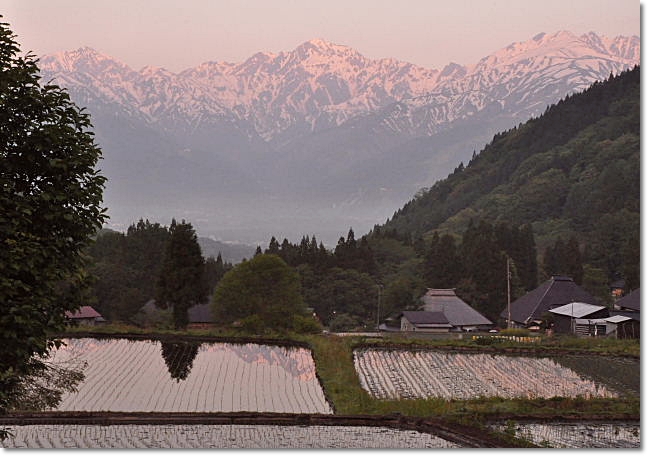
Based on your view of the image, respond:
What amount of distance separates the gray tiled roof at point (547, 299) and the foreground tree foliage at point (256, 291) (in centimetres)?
1990

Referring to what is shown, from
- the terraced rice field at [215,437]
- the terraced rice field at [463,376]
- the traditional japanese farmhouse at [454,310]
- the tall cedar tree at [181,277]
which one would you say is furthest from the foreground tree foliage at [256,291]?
the terraced rice field at [215,437]

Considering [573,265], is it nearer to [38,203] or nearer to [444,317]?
[444,317]

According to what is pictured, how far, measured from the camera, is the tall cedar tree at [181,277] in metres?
44.6

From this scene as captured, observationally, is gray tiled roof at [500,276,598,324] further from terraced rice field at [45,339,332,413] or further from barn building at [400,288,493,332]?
terraced rice field at [45,339,332,413]

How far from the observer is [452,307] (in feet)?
Answer: 195

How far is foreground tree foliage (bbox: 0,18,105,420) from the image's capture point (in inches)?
503

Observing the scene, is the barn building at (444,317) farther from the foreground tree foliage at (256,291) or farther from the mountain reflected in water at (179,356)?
the mountain reflected in water at (179,356)

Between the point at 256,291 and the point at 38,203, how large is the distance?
32028mm

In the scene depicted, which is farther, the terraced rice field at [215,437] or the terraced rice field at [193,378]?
the terraced rice field at [193,378]

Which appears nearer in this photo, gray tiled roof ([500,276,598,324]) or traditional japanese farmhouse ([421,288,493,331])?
gray tiled roof ([500,276,598,324])

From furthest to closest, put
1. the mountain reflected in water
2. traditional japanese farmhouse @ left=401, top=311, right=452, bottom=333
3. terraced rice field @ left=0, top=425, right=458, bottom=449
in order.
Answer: traditional japanese farmhouse @ left=401, top=311, right=452, bottom=333 < the mountain reflected in water < terraced rice field @ left=0, top=425, right=458, bottom=449

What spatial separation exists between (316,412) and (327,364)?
920 cm

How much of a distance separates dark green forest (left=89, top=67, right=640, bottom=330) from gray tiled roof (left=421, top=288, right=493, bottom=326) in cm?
141

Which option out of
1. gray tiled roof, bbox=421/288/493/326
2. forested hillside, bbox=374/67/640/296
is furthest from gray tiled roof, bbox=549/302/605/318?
forested hillside, bbox=374/67/640/296
